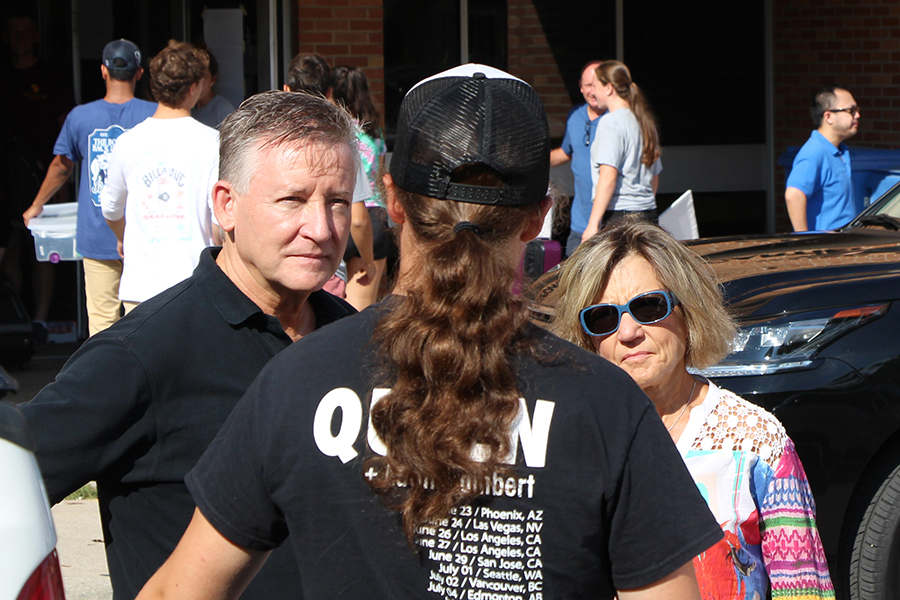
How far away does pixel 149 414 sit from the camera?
1809 mm

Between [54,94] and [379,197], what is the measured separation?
12.9ft

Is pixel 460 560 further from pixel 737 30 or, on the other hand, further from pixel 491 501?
pixel 737 30

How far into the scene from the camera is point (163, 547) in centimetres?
186

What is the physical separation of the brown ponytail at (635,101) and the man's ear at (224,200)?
4.90 m

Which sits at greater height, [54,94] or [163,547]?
[54,94]

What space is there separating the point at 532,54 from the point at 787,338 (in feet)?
19.5

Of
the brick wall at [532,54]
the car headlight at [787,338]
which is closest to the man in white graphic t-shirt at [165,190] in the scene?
the car headlight at [787,338]

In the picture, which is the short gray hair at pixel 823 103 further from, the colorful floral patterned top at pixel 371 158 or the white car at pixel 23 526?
the white car at pixel 23 526

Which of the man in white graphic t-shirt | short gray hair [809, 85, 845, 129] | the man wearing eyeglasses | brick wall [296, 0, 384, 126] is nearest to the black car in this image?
the man in white graphic t-shirt

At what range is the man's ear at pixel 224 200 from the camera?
2.05 metres

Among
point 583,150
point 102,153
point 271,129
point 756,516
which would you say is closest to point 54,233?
point 102,153

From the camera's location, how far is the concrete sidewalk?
166 inches

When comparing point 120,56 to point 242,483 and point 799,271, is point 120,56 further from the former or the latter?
point 242,483

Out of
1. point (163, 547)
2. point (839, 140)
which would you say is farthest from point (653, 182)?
point (163, 547)
